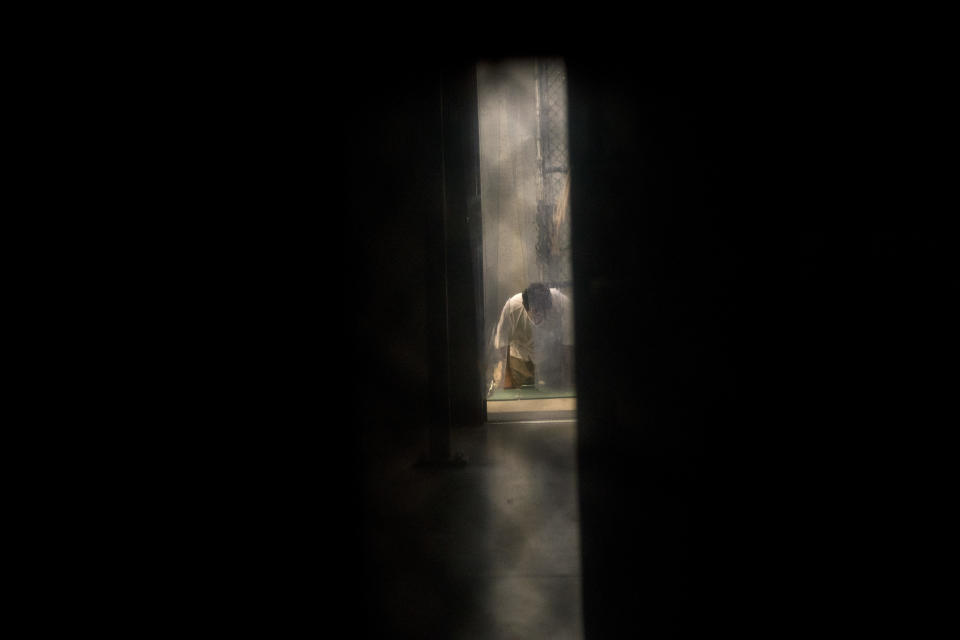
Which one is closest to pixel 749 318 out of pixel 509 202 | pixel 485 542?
pixel 509 202

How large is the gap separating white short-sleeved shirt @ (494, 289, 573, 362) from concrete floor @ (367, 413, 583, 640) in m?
0.14

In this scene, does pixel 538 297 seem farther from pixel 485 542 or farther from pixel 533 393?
pixel 485 542

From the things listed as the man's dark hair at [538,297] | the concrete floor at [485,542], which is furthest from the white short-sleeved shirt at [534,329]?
the concrete floor at [485,542]

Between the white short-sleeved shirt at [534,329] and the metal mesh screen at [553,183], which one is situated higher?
the metal mesh screen at [553,183]

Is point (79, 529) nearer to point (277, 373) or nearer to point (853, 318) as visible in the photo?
point (277, 373)

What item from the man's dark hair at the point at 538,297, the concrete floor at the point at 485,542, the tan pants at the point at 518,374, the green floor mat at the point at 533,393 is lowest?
the concrete floor at the point at 485,542

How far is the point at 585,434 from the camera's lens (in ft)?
3.59

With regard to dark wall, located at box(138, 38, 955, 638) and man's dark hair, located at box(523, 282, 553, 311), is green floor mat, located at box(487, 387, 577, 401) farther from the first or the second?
man's dark hair, located at box(523, 282, 553, 311)

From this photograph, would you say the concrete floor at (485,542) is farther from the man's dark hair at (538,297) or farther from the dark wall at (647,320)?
the man's dark hair at (538,297)

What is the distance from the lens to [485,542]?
0.98m

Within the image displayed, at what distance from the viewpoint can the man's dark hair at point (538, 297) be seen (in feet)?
3.68

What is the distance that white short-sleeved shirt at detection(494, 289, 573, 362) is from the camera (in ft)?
3.66

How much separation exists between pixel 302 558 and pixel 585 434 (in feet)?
1.72

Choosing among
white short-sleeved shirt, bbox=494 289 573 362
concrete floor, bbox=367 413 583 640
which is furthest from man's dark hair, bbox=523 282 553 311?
concrete floor, bbox=367 413 583 640
